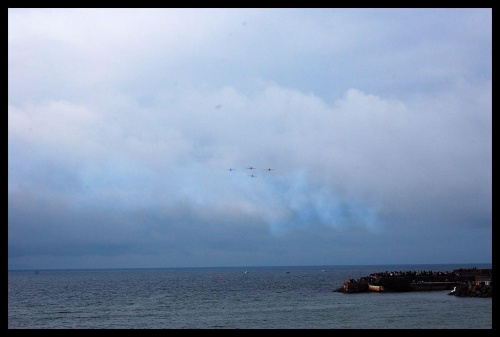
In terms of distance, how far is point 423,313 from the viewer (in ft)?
170

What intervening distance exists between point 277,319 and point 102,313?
2367 cm

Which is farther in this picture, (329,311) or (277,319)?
(329,311)
